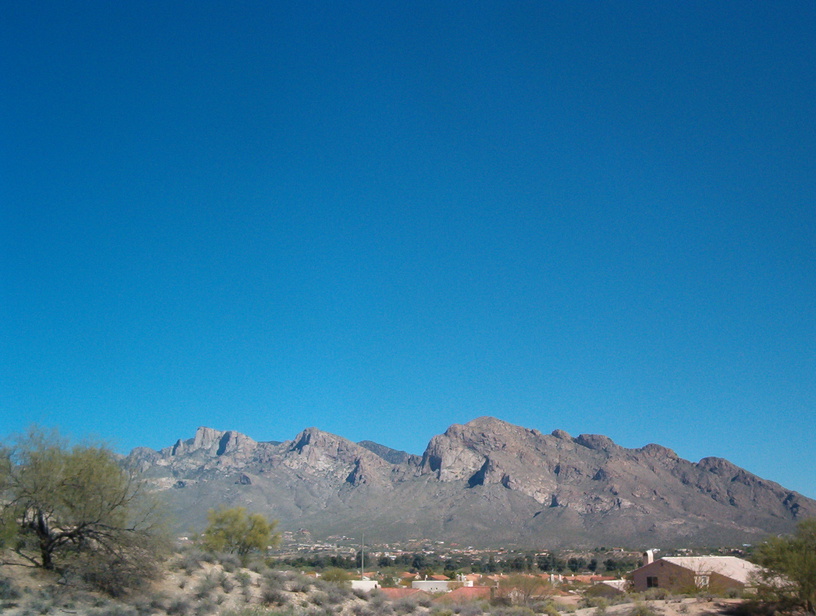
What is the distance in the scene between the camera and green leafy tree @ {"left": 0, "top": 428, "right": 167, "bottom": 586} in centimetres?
2405

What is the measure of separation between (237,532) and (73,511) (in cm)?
2526

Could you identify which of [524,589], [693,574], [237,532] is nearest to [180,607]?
[237,532]

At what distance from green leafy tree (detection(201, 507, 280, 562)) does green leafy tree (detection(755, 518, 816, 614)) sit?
31.9 metres

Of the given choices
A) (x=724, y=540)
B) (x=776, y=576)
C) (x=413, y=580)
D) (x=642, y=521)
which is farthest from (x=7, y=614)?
(x=642, y=521)

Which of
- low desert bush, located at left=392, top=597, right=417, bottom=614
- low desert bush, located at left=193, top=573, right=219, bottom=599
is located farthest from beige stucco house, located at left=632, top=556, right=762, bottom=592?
low desert bush, located at left=193, top=573, right=219, bottom=599

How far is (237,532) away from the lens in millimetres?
48406

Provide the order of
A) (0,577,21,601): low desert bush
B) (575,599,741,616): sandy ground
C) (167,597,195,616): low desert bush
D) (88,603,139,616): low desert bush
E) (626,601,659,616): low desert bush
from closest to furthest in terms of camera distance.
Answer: (0,577,21,601): low desert bush → (88,603,139,616): low desert bush → (167,597,195,616): low desert bush → (626,601,659,616): low desert bush → (575,599,741,616): sandy ground

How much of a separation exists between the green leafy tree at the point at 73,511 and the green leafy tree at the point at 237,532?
21658mm

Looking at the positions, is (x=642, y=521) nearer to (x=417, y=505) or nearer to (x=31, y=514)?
(x=417, y=505)

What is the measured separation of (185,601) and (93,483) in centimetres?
550

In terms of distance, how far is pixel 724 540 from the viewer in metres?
147

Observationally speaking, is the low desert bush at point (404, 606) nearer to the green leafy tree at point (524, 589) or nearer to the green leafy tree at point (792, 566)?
the green leafy tree at point (792, 566)

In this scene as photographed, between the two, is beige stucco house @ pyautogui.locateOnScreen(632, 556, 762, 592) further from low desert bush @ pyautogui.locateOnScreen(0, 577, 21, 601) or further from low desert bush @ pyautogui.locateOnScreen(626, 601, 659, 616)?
low desert bush @ pyautogui.locateOnScreen(0, 577, 21, 601)

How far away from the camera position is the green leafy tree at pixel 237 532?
47.1 meters
